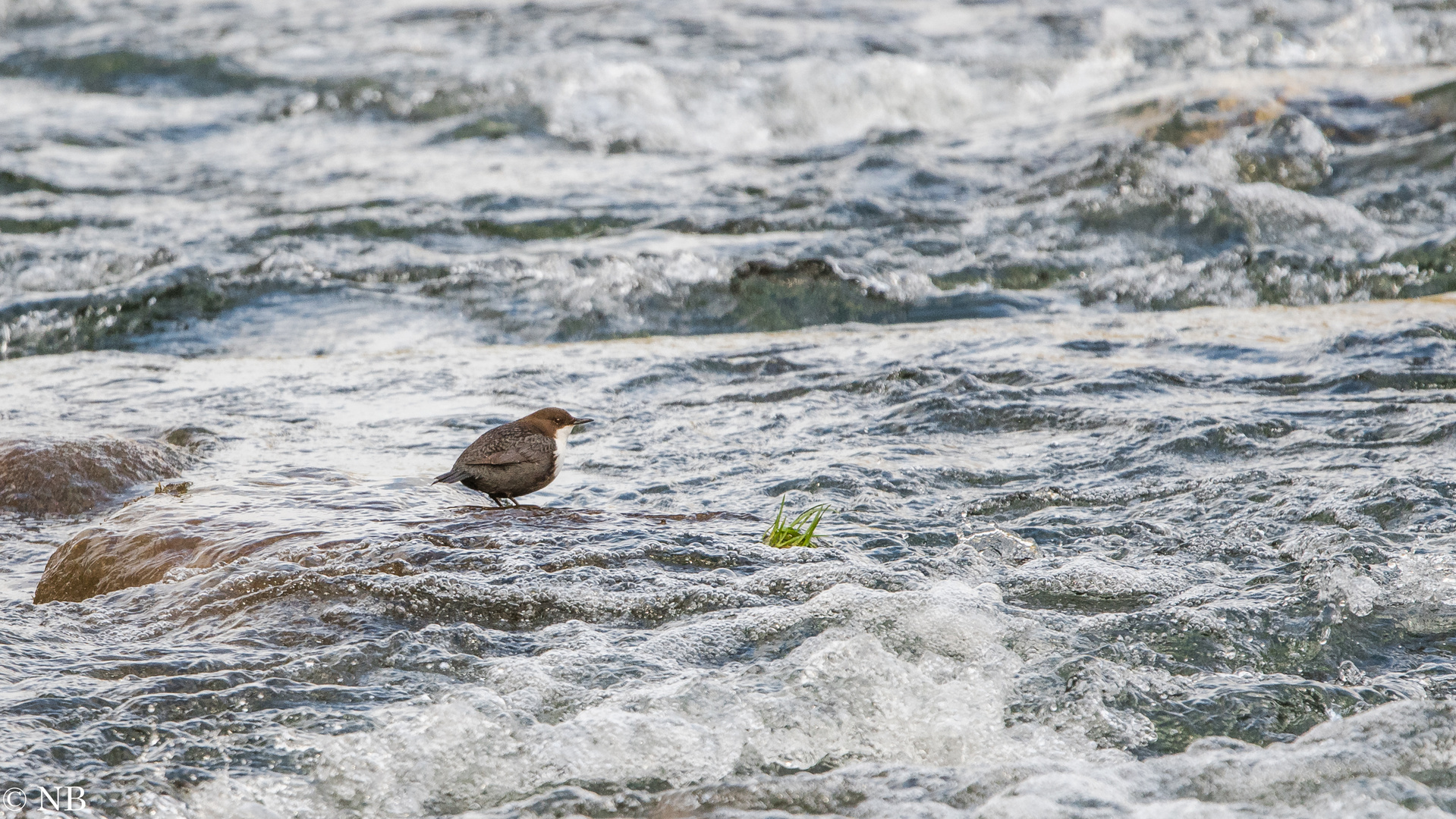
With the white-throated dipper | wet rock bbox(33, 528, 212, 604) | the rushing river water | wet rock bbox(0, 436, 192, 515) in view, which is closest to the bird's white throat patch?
the white-throated dipper

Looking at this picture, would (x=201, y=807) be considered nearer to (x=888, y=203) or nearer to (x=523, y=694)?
(x=523, y=694)

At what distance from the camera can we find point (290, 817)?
2.74 metres

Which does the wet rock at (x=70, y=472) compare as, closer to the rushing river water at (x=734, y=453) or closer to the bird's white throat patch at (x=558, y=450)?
the rushing river water at (x=734, y=453)

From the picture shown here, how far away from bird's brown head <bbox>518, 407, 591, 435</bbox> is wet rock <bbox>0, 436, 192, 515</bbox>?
4.75 feet

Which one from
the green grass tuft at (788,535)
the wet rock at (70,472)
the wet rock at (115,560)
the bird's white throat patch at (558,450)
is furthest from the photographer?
the wet rock at (70,472)

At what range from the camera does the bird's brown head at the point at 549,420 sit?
14.2ft

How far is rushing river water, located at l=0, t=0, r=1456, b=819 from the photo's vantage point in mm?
2949

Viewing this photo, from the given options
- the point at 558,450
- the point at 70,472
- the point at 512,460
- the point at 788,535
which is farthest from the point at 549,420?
the point at 70,472

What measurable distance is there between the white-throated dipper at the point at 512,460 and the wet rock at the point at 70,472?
1.29m

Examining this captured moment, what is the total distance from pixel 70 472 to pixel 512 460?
168 centimetres

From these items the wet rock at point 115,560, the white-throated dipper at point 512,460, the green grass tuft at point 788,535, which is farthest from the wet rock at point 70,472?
the green grass tuft at point 788,535

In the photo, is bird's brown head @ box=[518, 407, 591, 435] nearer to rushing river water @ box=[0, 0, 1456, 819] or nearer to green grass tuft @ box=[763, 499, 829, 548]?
rushing river water @ box=[0, 0, 1456, 819]

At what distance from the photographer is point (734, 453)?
5.16 m

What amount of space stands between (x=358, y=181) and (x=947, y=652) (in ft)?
25.5
